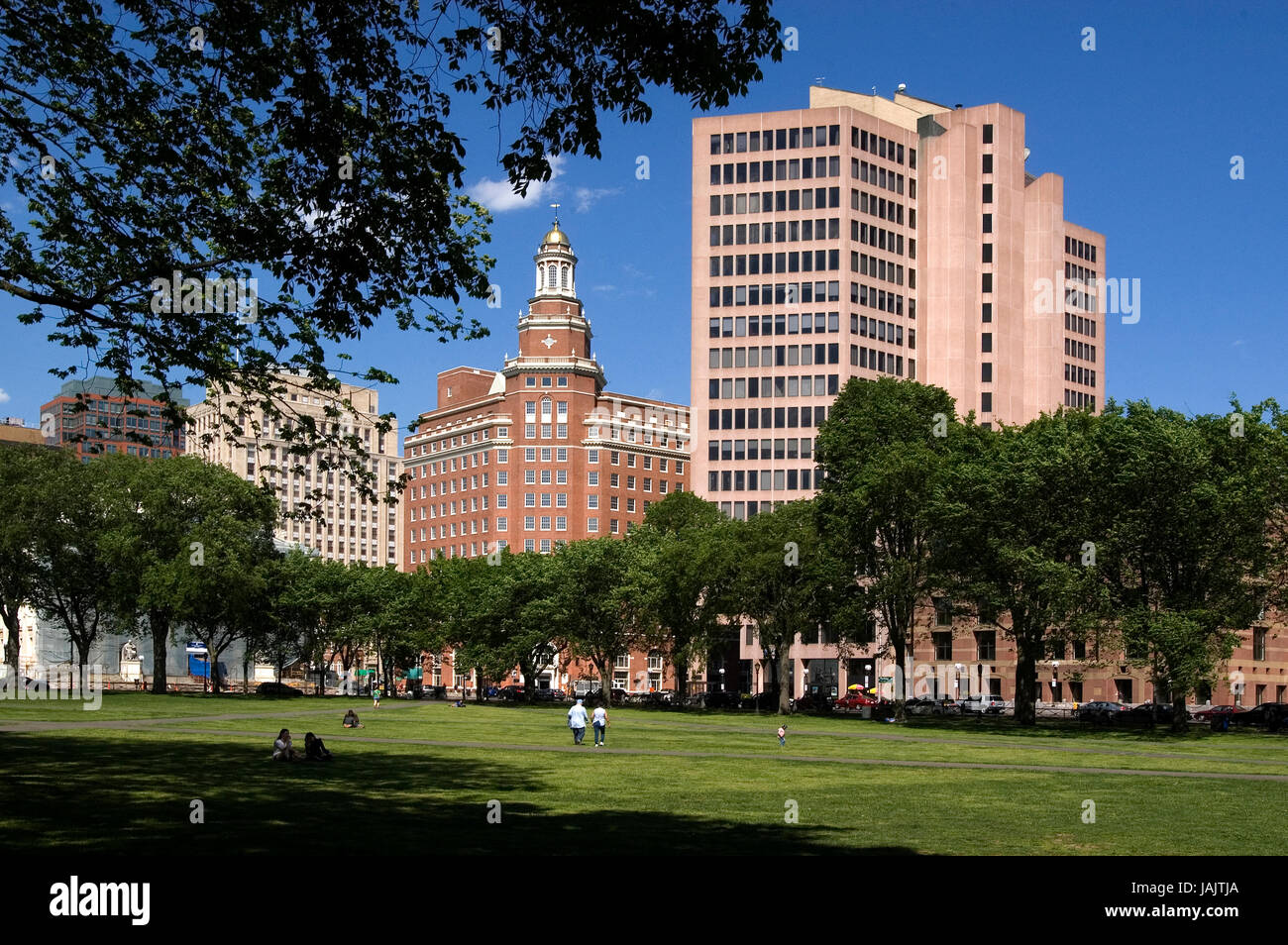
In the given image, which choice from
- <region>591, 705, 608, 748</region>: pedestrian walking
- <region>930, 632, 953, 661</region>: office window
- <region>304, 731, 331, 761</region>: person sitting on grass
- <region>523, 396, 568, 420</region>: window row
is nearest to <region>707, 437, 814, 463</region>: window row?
<region>930, 632, 953, 661</region>: office window

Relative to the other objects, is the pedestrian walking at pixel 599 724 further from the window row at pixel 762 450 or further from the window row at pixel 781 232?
the window row at pixel 781 232

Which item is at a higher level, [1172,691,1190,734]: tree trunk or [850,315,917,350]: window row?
[850,315,917,350]: window row

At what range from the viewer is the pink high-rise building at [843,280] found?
484 ft

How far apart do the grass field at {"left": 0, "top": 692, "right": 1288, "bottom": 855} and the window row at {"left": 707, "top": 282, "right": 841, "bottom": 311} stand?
318ft

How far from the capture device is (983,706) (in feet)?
371

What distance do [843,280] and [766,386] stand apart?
1532 cm

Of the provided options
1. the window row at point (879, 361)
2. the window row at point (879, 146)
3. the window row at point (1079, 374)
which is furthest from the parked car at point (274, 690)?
the window row at point (1079, 374)

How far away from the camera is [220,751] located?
38719mm

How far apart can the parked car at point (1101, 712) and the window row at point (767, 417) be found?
188 ft

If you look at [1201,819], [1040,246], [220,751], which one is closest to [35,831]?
[220,751]

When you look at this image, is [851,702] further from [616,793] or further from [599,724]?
[616,793]

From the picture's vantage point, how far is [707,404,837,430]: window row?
147 metres

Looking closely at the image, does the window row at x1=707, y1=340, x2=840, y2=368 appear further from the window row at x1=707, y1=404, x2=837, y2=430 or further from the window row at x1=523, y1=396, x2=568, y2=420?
the window row at x1=523, y1=396, x2=568, y2=420

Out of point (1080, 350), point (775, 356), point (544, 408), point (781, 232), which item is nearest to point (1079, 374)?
point (1080, 350)
